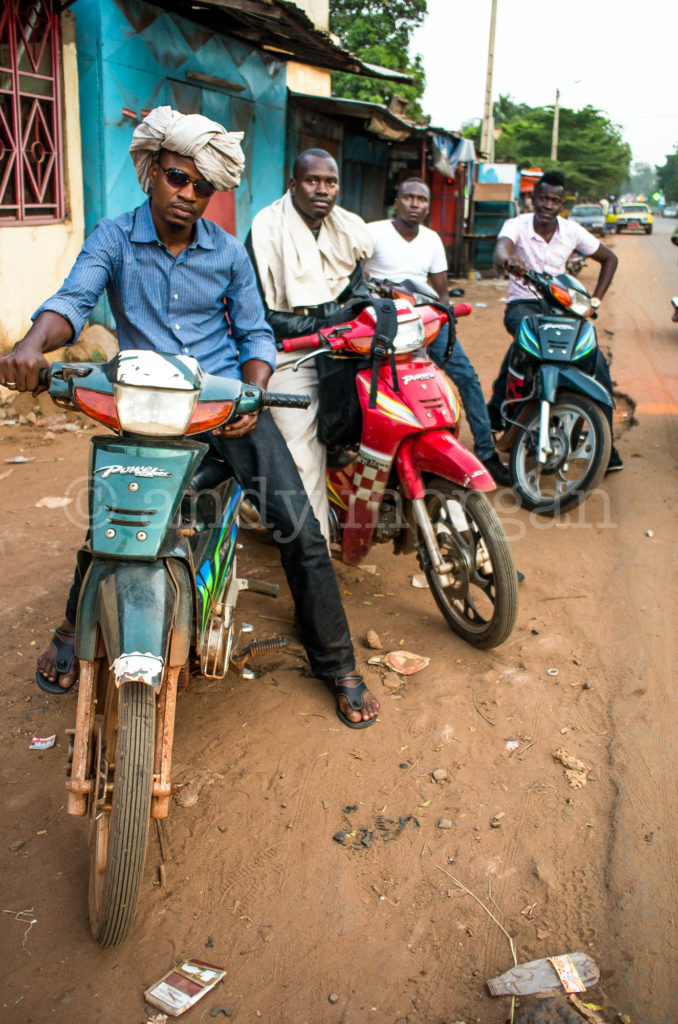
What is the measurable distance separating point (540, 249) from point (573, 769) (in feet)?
12.4

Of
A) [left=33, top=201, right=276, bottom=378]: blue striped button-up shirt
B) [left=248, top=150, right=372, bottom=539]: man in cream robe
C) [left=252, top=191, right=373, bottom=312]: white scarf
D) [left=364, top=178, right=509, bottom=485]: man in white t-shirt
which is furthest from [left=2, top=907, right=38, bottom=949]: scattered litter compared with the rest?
[left=364, top=178, right=509, bottom=485]: man in white t-shirt

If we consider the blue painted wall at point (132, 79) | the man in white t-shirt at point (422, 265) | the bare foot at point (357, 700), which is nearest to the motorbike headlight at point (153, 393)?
the bare foot at point (357, 700)

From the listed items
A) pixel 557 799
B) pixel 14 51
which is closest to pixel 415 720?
pixel 557 799

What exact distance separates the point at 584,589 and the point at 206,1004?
274 centimetres

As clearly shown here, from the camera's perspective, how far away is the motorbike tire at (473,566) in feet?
10.7

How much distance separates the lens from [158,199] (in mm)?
2652

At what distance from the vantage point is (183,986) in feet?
6.45

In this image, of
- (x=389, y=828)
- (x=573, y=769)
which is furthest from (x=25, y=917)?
(x=573, y=769)

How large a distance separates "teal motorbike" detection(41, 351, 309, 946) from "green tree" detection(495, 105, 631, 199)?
158ft

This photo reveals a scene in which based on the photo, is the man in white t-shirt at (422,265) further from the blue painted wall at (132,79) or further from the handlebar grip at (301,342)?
the blue painted wall at (132,79)

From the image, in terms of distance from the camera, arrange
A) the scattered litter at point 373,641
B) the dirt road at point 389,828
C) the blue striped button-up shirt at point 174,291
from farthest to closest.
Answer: the scattered litter at point 373,641 < the blue striped button-up shirt at point 174,291 < the dirt road at point 389,828

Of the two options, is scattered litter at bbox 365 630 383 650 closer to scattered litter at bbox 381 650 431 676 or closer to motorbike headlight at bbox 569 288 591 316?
scattered litter at bbox 381 650 431 676

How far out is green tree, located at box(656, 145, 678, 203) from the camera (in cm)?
8900

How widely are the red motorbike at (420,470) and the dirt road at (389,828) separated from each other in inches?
12.6
